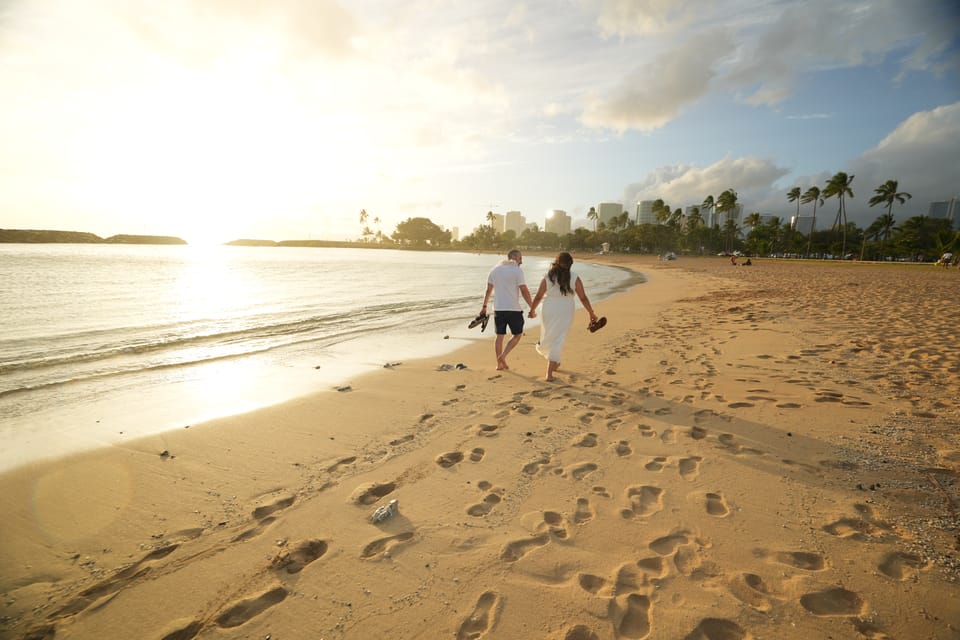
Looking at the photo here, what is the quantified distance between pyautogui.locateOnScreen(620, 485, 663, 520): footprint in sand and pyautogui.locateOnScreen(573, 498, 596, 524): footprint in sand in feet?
0.80

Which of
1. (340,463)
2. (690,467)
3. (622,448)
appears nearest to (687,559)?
(690,467)

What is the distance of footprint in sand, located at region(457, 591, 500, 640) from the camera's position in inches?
79.6

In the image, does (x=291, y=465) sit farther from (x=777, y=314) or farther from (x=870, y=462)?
(x=777, y=314)

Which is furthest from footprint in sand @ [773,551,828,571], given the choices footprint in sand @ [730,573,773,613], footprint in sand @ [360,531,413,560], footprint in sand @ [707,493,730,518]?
footprint in sand @ [360,531,413,560]

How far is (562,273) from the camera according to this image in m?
5.90

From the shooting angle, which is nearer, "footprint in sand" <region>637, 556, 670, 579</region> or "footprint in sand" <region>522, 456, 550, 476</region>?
"footprint in sand" <region>637, 556, 670, 579</region>

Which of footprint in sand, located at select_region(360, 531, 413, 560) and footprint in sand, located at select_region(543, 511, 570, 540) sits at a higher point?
footprint in sand, located at select_region(360, 531, 413, 560)

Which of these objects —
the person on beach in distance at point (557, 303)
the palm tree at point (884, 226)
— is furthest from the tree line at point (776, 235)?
the person on beach in distance at point (557, 303)

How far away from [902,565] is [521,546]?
2.33m

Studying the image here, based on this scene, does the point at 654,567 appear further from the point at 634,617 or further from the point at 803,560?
the point at 803,560

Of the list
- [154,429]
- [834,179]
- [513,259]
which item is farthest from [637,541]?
[834,179]

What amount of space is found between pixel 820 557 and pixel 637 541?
1114 mm

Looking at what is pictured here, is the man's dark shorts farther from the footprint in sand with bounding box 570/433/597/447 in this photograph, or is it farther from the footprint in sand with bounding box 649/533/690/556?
the footprint in sand with bounding box 649/533/690/556

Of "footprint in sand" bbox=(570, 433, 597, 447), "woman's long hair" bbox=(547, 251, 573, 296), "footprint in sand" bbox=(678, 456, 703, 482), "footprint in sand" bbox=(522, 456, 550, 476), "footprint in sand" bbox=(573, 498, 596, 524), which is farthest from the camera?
"woman's long hair" bbox=(547, 251, 573, 296)
